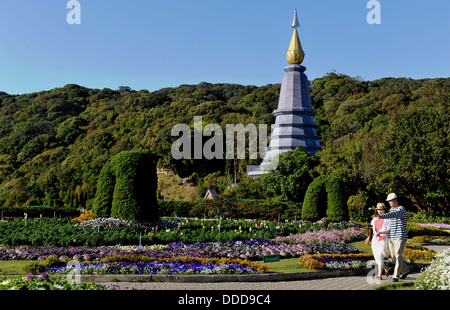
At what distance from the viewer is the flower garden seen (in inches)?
436

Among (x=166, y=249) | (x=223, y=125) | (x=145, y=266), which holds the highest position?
(x=223, y=125)

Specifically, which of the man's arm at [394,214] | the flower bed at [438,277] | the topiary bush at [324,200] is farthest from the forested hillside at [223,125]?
the flower bed at [438,277]

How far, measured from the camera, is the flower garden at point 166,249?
11.1 m

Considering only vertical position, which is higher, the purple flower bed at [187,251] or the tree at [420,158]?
the tree at [420,158]

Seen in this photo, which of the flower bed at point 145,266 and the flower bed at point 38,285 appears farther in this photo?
the flower bed at point 145,266

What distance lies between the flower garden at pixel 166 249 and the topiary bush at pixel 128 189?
23.9 inches

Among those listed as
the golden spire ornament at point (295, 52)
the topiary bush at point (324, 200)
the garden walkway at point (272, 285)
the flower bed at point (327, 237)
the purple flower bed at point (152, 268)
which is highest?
the golden spire ornament at point (295, 52)

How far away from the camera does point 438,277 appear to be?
28.0 ft

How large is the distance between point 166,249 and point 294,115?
1312 inches

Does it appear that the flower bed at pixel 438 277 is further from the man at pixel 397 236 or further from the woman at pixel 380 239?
the woman at pixel 380 239
